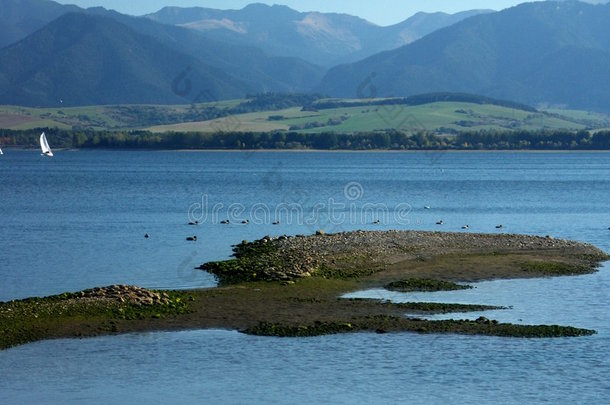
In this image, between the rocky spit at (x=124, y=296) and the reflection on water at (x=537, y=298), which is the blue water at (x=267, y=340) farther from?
the rocky spit at (x=124, y=296)

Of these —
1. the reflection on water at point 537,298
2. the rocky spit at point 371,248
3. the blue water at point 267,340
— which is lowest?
the blue water at point 267,340

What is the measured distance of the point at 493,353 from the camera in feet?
94.4

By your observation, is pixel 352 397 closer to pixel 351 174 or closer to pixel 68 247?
pixel 68 247

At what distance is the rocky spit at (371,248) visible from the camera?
41156 mm

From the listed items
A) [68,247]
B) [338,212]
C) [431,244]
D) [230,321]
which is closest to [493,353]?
[230,321]

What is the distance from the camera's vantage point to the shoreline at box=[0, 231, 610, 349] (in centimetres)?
3114

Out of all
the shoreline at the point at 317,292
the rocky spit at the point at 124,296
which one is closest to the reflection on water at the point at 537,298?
the shoreline at the point at 317,292

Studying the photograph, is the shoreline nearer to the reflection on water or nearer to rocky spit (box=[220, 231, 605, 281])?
rocky spit (box=[220, 231, 605, 281])

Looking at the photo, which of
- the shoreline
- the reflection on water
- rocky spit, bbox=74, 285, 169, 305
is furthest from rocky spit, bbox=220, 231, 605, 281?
rocky spit, bbox=74, 285, 169, 305
